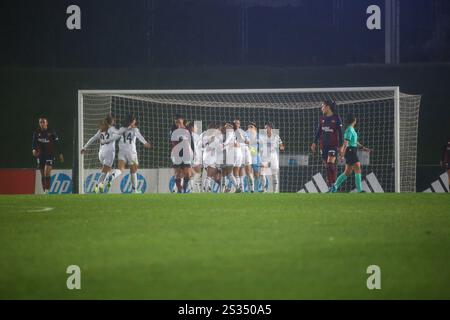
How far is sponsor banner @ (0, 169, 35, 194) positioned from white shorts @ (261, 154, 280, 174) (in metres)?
6.44

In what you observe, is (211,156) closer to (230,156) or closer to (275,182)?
(230,156)

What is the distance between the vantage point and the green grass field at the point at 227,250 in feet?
23.6

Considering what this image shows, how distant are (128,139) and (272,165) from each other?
4974 mm

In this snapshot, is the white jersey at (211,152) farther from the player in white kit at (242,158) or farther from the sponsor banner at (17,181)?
the sponsor banner at (17,181)

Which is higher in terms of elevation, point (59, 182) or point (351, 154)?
point (351, 154)

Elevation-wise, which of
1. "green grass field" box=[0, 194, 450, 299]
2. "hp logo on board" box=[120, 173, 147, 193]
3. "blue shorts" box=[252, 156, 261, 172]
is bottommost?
"green grass field" box=[0, 194, 450, 299]

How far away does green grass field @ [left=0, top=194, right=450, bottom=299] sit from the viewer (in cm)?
720

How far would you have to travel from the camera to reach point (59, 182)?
25.6m

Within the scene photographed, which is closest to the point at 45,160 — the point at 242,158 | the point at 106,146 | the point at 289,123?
the point at 106,146

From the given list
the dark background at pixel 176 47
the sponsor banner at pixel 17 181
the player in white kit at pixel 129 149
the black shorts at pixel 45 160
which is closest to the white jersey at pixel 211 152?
the player in white kit at pixel 129 149

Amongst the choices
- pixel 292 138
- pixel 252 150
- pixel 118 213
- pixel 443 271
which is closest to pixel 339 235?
pixel 443 271

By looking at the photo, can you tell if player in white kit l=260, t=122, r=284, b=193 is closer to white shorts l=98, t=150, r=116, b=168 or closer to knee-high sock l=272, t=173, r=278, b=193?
knee-high sock l=272, t=173, r=278, b=193

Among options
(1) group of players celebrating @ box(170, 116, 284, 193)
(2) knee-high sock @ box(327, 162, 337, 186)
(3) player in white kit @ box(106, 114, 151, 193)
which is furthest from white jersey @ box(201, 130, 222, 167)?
(2) knee-high sock @ box(327, 162, 337, 186)

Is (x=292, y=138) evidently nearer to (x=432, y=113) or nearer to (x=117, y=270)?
(x=432, y=113)
